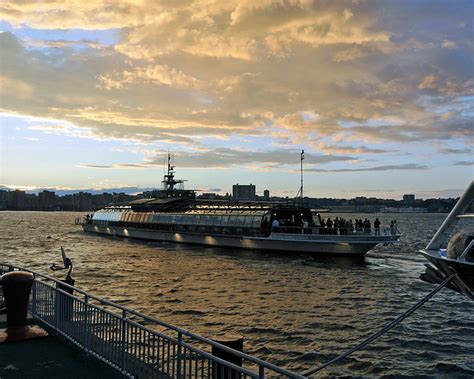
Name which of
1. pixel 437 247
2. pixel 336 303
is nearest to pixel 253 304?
pixel 336 303

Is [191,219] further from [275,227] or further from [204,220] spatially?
[275,227]

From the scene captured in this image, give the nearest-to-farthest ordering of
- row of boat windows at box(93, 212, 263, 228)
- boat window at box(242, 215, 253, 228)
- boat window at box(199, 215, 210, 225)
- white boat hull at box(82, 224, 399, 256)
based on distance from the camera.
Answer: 1. white boat hull at box(82, 224, 399, 256)
2. boat window at box(242, 215, 253, 228)
3. row of boat windows at box(93, 212, 263, 228)
4. boat window at box(199, 215, 210, 225)

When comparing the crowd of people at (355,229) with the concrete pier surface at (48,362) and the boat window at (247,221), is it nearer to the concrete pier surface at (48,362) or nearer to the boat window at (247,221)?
the boat window at (247,221)

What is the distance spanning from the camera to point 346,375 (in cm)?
A: 1541

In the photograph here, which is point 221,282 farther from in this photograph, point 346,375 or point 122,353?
point 122,353

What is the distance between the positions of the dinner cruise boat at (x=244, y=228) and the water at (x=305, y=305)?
2753mm

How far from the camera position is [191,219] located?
7406cm

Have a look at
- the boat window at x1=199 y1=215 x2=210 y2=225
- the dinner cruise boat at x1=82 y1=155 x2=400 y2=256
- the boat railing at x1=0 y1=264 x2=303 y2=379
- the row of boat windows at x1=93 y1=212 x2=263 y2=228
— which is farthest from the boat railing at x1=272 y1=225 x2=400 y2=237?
the boat railing at x1=0 y1=264 x2=303 y2=379

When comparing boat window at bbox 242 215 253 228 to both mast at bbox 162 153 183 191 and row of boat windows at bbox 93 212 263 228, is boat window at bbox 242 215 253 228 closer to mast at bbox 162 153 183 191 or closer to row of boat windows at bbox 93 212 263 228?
row of boat windows at bbox 93 212 263 228

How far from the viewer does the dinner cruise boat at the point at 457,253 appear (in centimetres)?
1043

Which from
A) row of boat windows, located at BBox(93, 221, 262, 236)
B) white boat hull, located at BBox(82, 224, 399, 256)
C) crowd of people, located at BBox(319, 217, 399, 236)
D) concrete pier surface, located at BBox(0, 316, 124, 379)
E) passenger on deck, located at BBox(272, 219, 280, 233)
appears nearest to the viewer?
concrete pier surface, located at BBox(0, 316, 124, 379)

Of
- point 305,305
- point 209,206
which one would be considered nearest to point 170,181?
point 209,206

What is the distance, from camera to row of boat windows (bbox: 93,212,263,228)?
207 ft

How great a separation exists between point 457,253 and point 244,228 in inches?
2079
